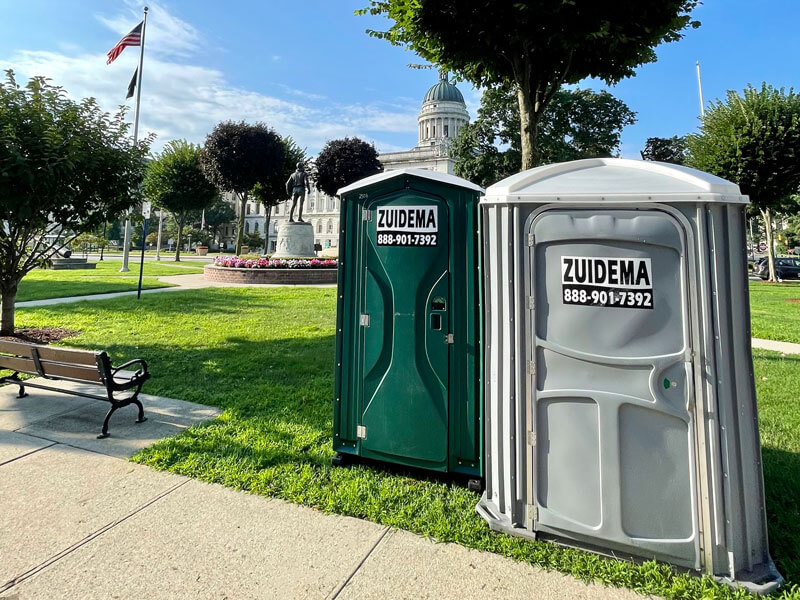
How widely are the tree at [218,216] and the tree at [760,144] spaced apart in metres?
90.4

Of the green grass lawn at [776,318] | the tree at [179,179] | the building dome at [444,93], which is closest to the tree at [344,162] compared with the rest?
the tree at [179,179]

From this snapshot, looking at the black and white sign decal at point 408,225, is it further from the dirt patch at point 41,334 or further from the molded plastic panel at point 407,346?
the dirt patch at point 41,334

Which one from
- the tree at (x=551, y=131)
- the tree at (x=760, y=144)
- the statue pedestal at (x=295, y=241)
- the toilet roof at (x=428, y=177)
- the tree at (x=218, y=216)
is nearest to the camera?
the toilet roof at (x=428, y=177)

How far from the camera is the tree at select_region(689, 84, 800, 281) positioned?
16812 millimetres

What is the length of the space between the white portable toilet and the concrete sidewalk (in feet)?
1.50

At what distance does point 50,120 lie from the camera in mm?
6859

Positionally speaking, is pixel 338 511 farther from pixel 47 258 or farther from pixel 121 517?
pixel 47 258

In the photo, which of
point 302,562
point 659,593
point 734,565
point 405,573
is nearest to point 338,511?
point 302,562

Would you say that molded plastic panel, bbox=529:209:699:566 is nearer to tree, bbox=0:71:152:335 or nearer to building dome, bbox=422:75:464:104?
tree, bbox=0:71:152:335

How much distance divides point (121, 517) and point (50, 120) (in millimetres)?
6749

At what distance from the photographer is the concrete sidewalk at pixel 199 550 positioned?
226 cm

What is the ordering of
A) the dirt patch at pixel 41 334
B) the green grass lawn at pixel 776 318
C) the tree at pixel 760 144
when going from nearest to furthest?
the dirt patch at pixel 41 334 → the green grass lawn at pixel 776 318 → the tree at pixel 760 144

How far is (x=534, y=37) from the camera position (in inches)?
235

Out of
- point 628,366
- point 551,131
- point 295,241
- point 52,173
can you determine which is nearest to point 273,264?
point 295,241
